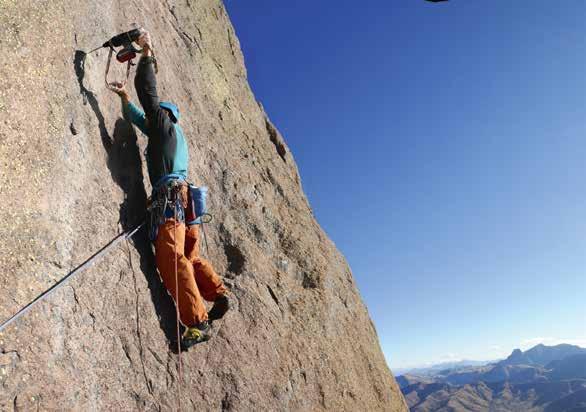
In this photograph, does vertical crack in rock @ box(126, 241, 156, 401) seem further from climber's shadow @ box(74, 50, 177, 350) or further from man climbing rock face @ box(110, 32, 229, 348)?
man climbing rock face @ box(110, 32, 229, 348)

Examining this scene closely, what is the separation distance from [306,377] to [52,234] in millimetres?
4881

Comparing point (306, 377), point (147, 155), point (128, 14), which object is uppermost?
point (128, 14)

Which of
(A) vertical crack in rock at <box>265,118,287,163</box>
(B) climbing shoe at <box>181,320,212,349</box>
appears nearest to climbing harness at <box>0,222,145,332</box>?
(B) climbing shoe at <box>181,320,212,349</box>

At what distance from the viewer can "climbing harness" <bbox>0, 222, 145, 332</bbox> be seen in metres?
4.01

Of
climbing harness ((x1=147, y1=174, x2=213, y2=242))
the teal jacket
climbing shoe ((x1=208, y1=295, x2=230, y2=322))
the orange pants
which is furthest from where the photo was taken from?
climbing shoe ((x1=208, y1=295, x2=230, y2=322))

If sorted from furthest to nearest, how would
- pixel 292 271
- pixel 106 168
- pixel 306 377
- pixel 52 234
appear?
pixel 292 271
pixel 306 377
pixel 106 168
pixel 52 234

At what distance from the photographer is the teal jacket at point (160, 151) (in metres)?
6.61

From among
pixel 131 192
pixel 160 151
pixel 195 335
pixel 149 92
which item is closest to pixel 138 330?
pixel 195 335

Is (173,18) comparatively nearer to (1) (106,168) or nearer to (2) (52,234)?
(1) (106,168)

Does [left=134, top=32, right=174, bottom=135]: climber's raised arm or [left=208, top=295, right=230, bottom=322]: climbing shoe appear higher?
[left=134, top=32, right=174, bottom=135]: climber's raised arm

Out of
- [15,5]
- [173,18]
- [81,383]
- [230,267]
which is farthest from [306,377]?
[173,18]

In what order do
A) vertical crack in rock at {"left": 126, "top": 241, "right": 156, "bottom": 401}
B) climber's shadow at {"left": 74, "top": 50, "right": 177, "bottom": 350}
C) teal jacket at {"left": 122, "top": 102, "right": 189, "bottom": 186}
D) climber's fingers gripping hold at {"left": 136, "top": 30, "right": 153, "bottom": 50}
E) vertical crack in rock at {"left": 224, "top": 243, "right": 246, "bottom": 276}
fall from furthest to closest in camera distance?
vertical crack in rock at {"left": 224, "top": 243, "right": 246, "bottom": 276} < climber's fingers gripping hold at {"left": 136, "top": 30, "right": 153, "bottom": 50} < teal jacket at {"left": 122, "top": 102, "right": 189, "bottom": 186} < climber's shadow at {"left": 74, "top": 50, "right": 177, "bottom": 350} < vertical crack in rock at {"left": 126, "top": 241, "right": 156, "bottom": 401}

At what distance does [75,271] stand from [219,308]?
7.95 ft

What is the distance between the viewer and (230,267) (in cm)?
832
